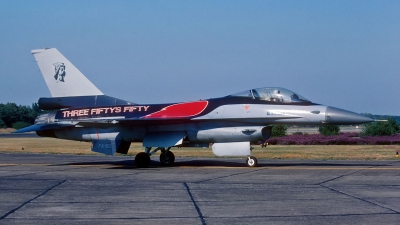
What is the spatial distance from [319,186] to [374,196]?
176cm

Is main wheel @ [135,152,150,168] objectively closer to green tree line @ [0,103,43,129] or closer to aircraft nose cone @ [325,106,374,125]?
aircraft nose cone @ [325,106,374,125]

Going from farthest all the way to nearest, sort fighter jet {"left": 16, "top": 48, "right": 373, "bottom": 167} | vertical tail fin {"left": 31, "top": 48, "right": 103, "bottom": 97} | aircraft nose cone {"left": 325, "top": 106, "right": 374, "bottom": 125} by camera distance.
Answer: vertical tail fin {"left": 31, "top": 48, "right": 103, "bottom": 97}
fighter jet {"left": 16, "top": 48, "right": 373, "bottom": 167}
aircraft nose cone {"left": 325, "top": 106, "right": 374, "bottom": 125}

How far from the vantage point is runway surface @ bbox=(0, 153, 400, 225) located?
8.12 meters

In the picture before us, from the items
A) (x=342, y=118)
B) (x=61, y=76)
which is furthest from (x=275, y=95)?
(x=61, y=76)

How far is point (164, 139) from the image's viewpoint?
17.7 metres

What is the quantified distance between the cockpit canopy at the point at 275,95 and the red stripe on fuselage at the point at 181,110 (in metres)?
1.46

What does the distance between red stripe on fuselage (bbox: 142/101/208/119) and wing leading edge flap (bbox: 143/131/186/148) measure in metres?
0.60

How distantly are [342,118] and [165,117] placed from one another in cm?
580

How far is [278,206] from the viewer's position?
9195 millimetres

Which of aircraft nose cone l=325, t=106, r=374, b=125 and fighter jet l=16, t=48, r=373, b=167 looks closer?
aircraft nose cone l=325, t=106, r=374, b=125

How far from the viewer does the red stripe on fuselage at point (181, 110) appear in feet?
57.7

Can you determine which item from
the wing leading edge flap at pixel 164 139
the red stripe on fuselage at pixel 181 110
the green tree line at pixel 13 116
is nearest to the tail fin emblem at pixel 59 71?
the red stripe on fuselage at pixel 181 110

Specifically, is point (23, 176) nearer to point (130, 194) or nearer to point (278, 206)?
point (130, 194)

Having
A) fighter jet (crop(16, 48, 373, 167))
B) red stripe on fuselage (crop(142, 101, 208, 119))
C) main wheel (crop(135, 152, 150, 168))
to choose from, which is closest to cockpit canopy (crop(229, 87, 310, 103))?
fighter jet (crop(16, 48, 373, 167))
